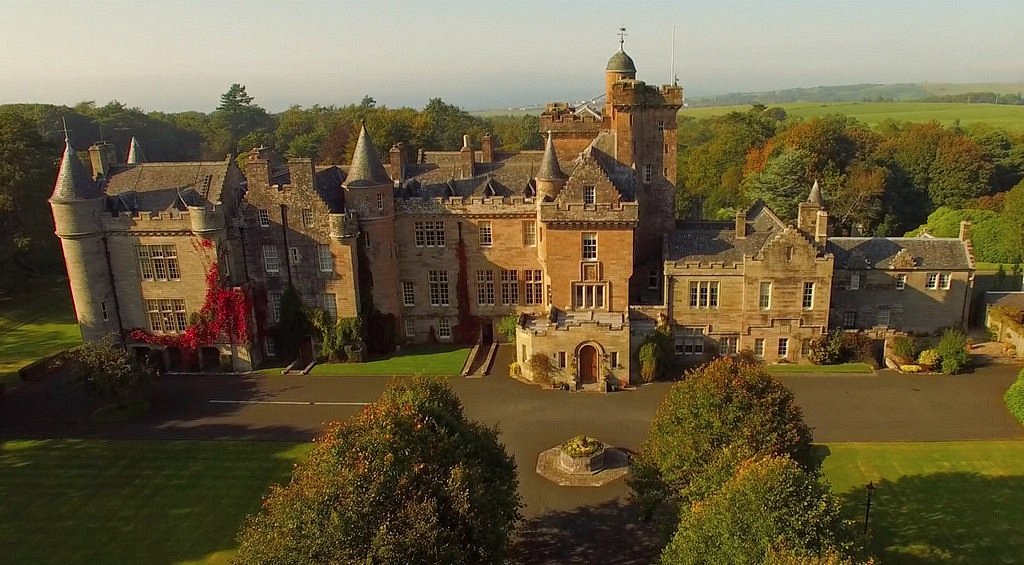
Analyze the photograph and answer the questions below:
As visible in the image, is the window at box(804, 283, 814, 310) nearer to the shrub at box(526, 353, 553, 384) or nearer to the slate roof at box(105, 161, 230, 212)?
the shrub at box(526, 353, 553, 384)

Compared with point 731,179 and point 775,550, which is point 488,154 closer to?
point 775,550

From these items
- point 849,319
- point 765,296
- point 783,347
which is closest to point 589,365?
point 765,296

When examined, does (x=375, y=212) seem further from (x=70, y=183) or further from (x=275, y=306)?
(x=70, y=183)

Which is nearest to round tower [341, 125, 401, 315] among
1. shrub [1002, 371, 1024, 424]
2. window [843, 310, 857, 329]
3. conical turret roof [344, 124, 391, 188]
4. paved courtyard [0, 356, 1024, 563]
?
conical turret roof [344, 124, 391, 188]

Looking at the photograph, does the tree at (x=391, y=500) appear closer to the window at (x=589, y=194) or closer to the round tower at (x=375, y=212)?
the window at (x=589, y=194)

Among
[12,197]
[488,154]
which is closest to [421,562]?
[488,154]

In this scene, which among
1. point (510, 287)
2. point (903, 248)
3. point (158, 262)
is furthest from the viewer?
point (510, 287)
